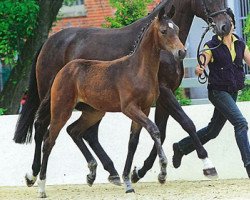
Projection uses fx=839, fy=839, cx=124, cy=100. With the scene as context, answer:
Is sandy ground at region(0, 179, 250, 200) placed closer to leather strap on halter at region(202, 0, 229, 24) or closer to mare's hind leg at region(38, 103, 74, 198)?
mare's hind leg at region(38, 103, 74, 198)

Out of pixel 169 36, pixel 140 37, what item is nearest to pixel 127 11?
pixel 140 37

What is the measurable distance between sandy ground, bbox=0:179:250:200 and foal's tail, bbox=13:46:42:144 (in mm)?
665

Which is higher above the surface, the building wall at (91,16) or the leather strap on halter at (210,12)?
the leather strap on halter at (210,12)

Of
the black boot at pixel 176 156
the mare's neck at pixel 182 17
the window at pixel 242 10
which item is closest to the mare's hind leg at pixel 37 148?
the black boot at pixel 176 156

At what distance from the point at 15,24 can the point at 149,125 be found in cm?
761

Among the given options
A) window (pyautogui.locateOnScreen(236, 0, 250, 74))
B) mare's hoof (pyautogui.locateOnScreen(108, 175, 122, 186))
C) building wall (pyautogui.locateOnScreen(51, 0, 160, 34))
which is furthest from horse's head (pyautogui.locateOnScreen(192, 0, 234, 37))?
building wall (pyautogui.locateOnScreen(51, 0, 160, 34))

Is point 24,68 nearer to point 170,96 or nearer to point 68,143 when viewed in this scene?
point 68,143

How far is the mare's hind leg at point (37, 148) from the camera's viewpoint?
996 centimetres

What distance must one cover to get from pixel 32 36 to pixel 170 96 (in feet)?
23.6

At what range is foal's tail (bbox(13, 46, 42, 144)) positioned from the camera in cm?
1048

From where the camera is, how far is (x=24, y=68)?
1567 cm

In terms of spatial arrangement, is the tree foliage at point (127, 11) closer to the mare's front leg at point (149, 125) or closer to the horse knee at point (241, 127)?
the horse knee at point (241, 127)

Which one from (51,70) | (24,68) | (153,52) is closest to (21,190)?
(51,70)

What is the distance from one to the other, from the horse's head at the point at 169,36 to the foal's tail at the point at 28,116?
2562 millimetres
